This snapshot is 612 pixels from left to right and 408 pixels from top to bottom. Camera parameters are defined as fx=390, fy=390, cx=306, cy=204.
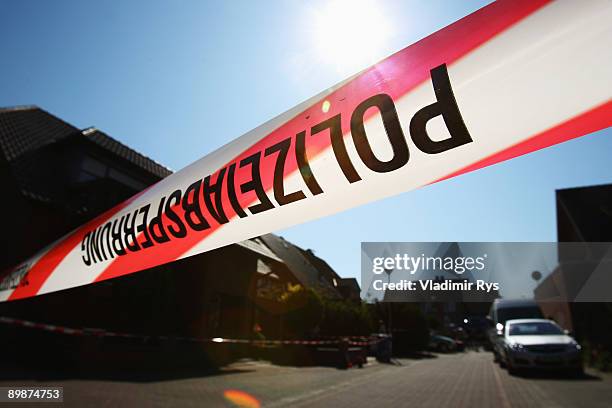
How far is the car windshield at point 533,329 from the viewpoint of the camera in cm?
1098

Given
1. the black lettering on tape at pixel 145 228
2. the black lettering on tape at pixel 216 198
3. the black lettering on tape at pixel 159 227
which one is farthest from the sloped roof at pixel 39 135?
the black lettering on tape at pixel 216 198

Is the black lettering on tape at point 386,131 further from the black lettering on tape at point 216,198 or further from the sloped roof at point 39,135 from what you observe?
the sloped roof at point 39,135

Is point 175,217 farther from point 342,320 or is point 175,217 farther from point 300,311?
point 342,320

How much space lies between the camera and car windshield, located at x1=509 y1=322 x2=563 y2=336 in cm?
1098

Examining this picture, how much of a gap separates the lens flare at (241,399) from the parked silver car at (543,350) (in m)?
7.40

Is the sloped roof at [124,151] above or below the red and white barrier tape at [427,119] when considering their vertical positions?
above

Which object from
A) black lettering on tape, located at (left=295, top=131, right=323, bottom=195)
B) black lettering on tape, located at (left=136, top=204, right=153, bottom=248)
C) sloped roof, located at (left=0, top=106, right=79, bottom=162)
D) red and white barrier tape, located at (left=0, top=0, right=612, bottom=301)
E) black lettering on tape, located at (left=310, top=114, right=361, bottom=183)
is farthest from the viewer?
sloped roof, located at (left=0, top=106, right=79, bottom=162)

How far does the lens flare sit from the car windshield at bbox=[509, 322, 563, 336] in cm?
824

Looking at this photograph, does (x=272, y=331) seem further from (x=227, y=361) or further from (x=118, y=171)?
(x=118, y=171)

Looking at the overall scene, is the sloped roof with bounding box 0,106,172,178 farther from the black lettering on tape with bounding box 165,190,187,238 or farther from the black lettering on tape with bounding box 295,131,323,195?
the black lettering on tape with bounding box 295,131,323,195

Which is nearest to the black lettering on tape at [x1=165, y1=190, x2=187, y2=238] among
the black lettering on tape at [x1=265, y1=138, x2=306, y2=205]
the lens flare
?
the black lettering on tape at [x1=265, y1=138, x2=306, y2=205]

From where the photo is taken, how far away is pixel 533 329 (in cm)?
1118

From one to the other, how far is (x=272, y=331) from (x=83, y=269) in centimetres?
2070

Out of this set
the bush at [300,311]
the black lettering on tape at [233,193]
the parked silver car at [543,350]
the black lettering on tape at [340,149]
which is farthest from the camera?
the bush at [300,311]
